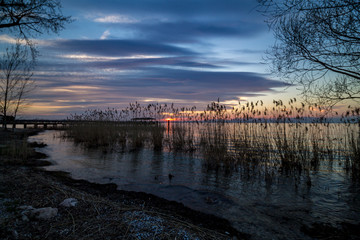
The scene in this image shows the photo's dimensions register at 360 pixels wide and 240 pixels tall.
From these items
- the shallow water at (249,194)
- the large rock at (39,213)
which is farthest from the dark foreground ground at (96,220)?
A: the shallow water at (249,194)

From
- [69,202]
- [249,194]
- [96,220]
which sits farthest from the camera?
[249,194]

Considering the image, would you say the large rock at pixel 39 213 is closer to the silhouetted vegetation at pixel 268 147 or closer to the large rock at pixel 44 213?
the large rock at pixel 44 213

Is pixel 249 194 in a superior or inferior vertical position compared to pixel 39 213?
inferior

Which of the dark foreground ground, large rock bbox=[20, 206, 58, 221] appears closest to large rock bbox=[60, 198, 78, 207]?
the dark foreground ground

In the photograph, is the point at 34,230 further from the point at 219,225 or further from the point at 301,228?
the point at 301,228

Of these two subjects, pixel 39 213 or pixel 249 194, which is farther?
pixel 249 194

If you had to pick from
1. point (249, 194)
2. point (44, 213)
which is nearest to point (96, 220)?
point (44, 213)

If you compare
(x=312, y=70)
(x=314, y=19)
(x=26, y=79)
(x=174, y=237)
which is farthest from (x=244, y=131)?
(x=26, y=79)

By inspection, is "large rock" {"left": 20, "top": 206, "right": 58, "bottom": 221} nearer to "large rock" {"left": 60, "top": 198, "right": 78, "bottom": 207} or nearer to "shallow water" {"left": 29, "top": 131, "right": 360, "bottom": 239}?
"large rock" {"left": 60, "top": 198, "right": 78, "bottom": 207}

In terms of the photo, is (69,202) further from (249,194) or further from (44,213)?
(249,194)

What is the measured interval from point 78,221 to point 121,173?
15.8 ft

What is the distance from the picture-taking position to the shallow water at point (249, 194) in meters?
4.21

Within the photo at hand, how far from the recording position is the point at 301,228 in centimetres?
393

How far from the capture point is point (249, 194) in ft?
18.5
